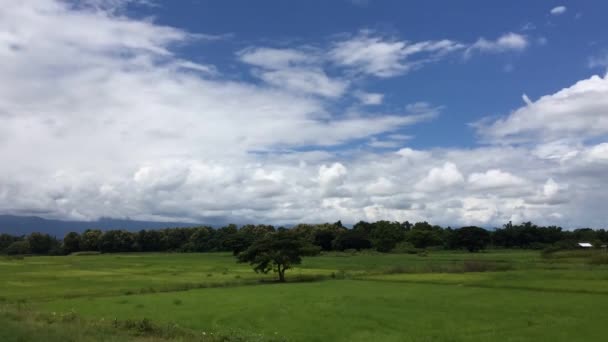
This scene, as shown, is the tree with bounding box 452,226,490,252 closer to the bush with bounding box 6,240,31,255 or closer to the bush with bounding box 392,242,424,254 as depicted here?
the bush with bounding box 392,242,424,254

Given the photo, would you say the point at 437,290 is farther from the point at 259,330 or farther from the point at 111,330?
the point at 111,330

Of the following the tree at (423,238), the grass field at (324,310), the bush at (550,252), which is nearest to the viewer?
the grass field at (324,310)

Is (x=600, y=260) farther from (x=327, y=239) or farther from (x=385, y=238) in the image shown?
(x=327, y=239)

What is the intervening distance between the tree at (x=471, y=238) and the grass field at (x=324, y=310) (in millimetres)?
65049

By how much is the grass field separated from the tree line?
6310 centimetres

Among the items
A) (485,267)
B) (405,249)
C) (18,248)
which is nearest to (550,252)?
(485,267)

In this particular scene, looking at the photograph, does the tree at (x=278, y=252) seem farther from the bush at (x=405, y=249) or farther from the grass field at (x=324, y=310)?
the bush at (x=405, y=249)

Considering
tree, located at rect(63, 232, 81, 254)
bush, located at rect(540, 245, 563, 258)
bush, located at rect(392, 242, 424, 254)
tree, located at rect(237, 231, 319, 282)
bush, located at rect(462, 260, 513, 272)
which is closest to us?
tree, located at rect(237, 231, 319, 282)

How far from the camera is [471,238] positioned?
378 ft

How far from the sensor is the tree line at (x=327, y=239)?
118312mm

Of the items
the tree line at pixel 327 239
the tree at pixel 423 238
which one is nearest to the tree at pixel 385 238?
the tree line at pixel 327 239

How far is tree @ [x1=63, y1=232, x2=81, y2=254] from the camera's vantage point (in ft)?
464

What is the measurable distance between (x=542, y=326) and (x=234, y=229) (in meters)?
140

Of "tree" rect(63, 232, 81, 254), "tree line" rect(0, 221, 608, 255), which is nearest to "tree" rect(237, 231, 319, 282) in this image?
"tree line" rect(0, 221, 608, 255)
